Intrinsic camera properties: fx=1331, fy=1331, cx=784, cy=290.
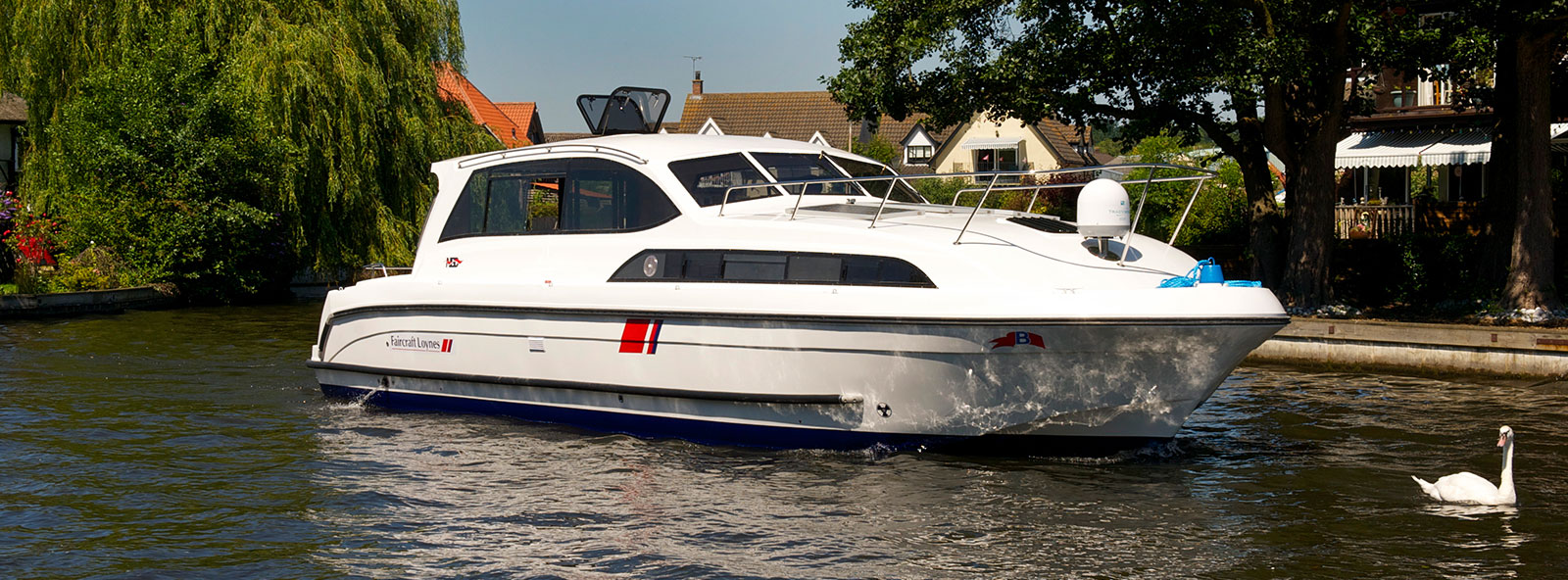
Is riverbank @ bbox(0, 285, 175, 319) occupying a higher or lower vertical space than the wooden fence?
lower

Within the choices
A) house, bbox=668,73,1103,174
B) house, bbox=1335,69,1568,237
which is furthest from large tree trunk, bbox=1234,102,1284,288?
house, bbox=668,73,1103,174

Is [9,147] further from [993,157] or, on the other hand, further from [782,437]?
[782,437]

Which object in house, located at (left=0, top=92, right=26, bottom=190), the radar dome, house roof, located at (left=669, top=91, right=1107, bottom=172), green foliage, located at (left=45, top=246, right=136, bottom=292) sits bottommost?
green foliage, located at (left=45, top=246, right=136, bottom=292)

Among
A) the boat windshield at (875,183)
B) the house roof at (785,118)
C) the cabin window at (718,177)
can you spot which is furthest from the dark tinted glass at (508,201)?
the house roof at (785,118)

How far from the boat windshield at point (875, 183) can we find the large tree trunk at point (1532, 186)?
897 cm

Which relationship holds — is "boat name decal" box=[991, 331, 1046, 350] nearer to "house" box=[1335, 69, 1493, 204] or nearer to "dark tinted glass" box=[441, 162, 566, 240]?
"dark tinted glass" box=[441, 162, 566, 240]

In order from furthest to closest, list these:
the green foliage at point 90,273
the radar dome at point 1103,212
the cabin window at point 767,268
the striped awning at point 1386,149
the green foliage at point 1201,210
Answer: the striped awning at point 1386,149 → the green foliage at point 1201,210 → the green foliage at point 90,273 → the cabin window at point 767,268 → the radar dome at point 1103,212

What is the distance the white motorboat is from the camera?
26.9 ft

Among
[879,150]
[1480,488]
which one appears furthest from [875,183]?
[879,150]

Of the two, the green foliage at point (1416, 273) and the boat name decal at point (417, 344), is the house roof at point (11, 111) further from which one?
the green foliage at point (1416, 273)

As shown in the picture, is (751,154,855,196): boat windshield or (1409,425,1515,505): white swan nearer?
(1409,425,1515,505): white swan

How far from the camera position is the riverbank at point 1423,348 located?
542 inches

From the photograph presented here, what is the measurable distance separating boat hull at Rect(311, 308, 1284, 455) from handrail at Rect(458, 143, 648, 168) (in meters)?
1.35

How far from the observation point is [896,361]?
27.9ft
